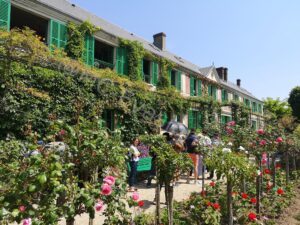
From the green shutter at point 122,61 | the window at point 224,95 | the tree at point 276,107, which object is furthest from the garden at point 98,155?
the tree at point 276,107

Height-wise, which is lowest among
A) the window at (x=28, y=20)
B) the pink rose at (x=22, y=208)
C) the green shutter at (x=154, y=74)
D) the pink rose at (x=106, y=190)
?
the pink rose at (x=22, y=208)

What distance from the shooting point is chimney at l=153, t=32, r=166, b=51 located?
22500 mm

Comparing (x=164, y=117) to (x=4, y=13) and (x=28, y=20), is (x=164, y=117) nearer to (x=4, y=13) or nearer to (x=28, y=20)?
(x=28, y=20)

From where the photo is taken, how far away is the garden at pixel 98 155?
2.24 meters

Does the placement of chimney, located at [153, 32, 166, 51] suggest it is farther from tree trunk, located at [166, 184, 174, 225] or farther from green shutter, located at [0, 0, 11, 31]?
tree trunk, located at [166, 184, 174, 225]

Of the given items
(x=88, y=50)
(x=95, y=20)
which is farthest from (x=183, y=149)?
(x=95, y=20)

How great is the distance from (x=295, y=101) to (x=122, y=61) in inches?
1127

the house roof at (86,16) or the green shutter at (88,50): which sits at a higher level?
the house roof at (86,16)

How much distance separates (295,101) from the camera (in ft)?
116

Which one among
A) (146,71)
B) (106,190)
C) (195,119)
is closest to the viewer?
(106,190)

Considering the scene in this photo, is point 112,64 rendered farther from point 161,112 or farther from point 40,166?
point 40,166

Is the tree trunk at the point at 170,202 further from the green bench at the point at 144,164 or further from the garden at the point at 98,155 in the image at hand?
the green bench at the point at 144,164

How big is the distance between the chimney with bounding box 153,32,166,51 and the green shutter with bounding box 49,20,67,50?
37.6 ft

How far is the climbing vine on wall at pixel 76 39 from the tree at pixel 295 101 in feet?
102
